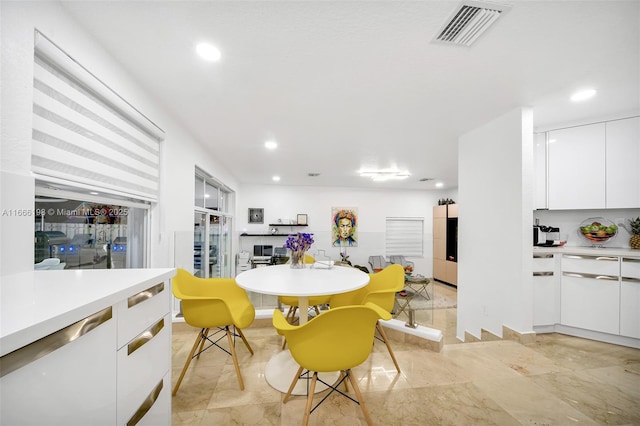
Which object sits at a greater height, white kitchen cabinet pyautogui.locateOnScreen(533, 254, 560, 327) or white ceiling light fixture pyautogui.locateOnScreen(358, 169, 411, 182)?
white ceiling light fixture pyautogui.locateOnScreen(358, 169, 411, 182)

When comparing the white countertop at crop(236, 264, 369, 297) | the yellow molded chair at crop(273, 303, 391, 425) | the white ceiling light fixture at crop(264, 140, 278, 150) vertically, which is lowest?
the yellow molded chair at crop(273, 303, 391, 425)

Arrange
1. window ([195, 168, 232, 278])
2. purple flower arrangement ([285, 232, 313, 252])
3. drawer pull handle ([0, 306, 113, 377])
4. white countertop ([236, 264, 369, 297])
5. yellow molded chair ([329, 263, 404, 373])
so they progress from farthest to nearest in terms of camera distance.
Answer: window ([195, 168, 232, 278]) < purple flower arrangement ([285, 232, 313, 252]) < yellow molded chair ([329, 263, 404, 373]) < white countertop ([236, 264, 369, 297]) < drawer pull handle ([0, 306, 113, 377])

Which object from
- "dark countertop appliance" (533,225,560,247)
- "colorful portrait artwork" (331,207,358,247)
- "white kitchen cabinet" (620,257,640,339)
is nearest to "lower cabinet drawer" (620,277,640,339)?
"white kitchen cabinet" (620,257,640,339)

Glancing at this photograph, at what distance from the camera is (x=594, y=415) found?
1.61m

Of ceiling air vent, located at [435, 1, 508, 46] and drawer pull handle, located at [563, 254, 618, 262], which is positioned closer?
ceiling air vent, located at [435, 1, 508, 46]

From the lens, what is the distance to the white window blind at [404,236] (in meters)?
6.54

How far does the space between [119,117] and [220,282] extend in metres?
1.56

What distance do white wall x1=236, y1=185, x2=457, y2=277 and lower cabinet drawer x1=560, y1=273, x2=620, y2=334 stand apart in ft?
14.4

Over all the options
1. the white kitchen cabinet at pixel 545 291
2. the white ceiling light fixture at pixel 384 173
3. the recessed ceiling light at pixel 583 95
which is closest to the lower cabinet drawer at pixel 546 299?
the white kitchen cabinet at pixel 545 291

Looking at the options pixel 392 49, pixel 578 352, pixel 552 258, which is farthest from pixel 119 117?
pixel 578 352

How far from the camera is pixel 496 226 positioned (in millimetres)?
2787

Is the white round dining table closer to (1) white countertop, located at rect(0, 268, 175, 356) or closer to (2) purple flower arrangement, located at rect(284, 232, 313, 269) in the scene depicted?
(2) purple flower arrangement, located at rect(284, 232, 313, 269)

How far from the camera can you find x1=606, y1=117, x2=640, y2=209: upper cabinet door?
2674 millimetres

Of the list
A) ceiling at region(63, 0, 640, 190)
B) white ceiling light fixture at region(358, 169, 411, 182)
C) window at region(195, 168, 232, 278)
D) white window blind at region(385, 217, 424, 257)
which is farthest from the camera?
white window blind at region(385, 217, 424, 257)
